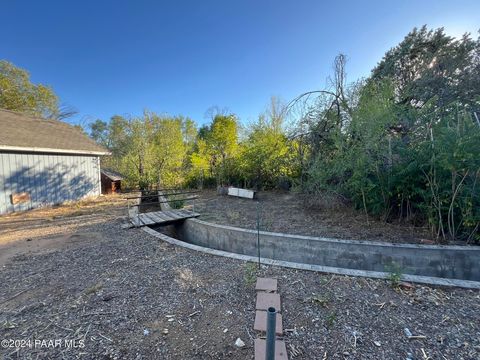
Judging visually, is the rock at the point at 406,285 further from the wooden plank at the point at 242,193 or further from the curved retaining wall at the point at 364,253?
the wooden plank at the point at 242,193

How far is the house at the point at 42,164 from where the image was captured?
678 centimetres

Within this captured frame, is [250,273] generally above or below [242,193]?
below

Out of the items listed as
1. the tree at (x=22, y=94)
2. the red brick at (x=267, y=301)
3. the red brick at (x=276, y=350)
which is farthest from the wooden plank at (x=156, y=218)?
the tree at (x=22, y=94)

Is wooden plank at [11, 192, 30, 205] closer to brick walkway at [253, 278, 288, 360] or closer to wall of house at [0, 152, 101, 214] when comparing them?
wall of house at [0, 152, 101, 214]

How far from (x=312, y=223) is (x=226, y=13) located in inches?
273

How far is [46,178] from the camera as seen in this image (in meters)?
7.77

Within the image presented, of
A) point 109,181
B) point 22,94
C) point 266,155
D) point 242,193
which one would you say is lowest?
point 242,193

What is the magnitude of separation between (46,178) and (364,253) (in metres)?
10.2

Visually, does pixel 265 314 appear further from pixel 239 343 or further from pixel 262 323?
pixel 239 343

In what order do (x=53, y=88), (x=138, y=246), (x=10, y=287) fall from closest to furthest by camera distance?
(x=10, y=287)
(x=138, y=246)
(x=53, y=88)

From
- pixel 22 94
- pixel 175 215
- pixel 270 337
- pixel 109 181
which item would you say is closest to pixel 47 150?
pixel 109 181

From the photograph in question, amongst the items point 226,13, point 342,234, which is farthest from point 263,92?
point 342,234

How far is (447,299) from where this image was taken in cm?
239

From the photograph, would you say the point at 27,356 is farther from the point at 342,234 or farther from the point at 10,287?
the point at 342,234
